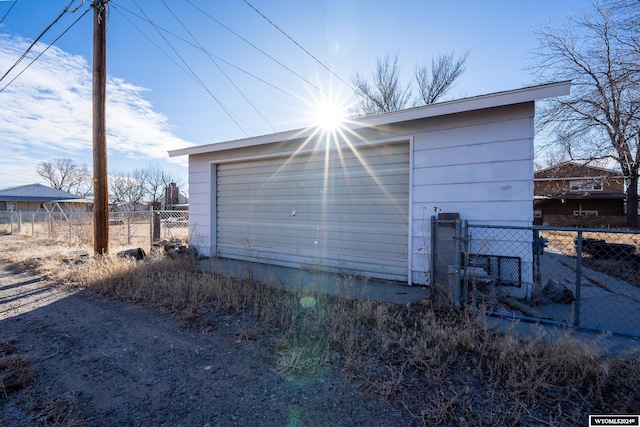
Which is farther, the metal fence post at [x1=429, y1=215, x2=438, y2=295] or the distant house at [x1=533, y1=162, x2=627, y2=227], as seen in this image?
the distant house at [x1=533, y1=162, x2=627, y2=227]

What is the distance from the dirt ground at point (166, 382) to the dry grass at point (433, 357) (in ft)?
0.52

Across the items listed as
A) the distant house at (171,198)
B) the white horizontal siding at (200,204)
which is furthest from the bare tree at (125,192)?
the white horizontal siding at (200,204)

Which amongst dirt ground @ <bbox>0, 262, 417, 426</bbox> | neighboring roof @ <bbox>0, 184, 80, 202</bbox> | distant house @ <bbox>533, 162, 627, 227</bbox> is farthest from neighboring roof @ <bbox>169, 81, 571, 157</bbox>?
neighboring roof @ <bbox>0, 184, 80, 202</bbox>

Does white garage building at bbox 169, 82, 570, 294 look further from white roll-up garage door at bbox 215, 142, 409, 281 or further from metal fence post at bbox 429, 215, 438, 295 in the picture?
metal fence post at bbox 429, 215, 438, 295

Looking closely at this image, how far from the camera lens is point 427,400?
2.09 meters

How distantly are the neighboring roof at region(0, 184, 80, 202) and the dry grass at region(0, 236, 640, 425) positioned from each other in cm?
4000


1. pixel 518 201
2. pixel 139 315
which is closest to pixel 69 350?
pixel 139 315

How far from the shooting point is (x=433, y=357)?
8.34 ft

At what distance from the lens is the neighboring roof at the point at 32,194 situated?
1239 inches

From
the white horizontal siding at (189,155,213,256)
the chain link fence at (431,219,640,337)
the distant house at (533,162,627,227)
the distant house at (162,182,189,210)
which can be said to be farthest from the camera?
the distant house at (162,182,189,210)

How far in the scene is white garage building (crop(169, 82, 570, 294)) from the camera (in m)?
4.14

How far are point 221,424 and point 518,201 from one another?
427 centimetres

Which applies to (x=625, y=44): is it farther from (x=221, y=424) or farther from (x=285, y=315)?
(x=221, y=424)

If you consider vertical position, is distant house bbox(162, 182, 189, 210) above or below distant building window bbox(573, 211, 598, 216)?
above
